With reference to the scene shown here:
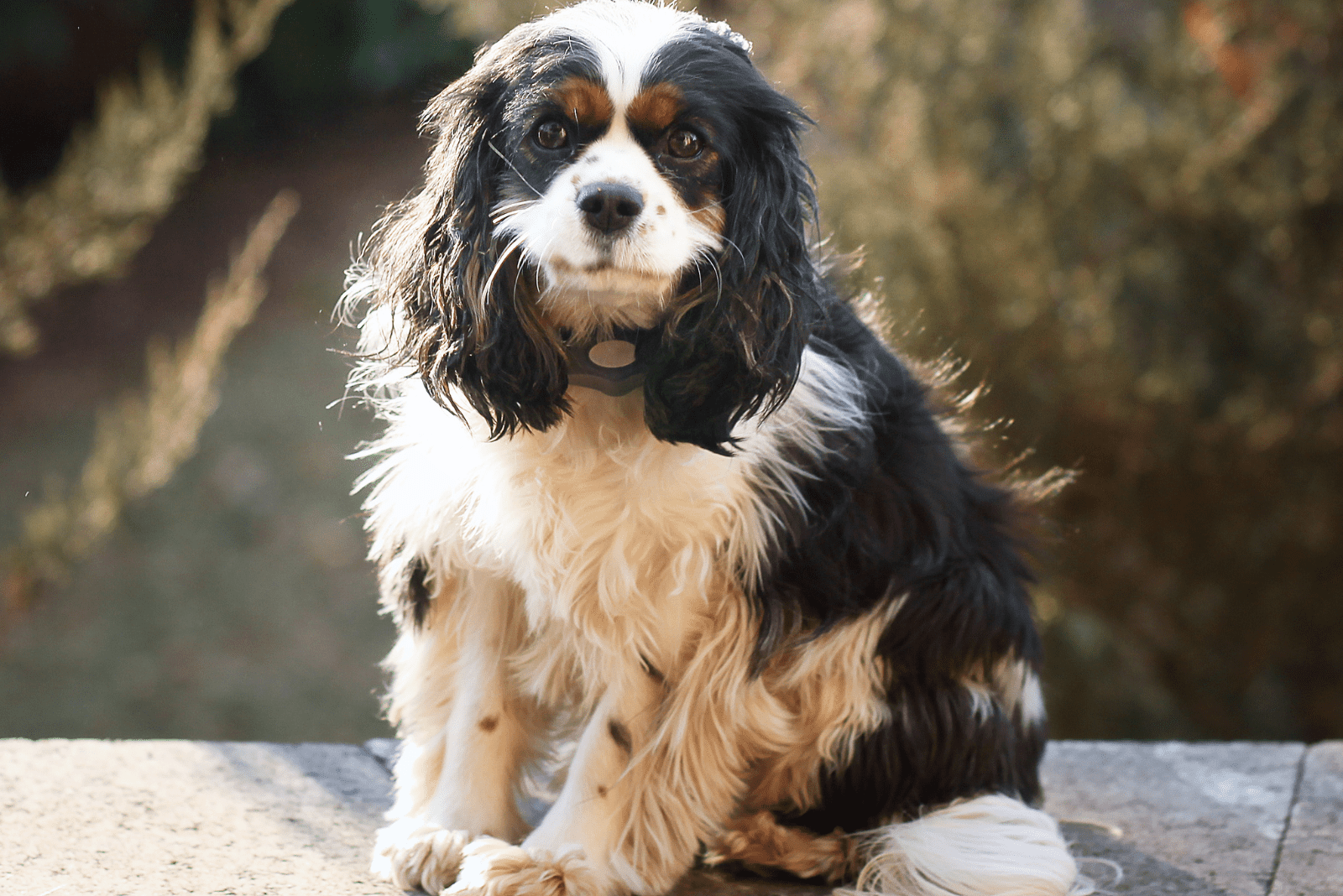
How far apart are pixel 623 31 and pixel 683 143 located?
0.74 ft

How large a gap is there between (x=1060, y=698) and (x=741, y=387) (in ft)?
12.8

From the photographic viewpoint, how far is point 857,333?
2.85 metres

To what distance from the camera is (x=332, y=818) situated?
314cm

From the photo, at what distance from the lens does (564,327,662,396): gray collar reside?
2.46 m

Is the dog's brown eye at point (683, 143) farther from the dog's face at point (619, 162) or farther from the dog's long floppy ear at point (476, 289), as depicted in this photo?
the dog's long floppy ear at point (476, 289)

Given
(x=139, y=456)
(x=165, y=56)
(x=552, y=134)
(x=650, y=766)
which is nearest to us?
(x=552, y=134)

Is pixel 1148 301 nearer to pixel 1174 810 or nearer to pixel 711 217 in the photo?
pixel 1174 810

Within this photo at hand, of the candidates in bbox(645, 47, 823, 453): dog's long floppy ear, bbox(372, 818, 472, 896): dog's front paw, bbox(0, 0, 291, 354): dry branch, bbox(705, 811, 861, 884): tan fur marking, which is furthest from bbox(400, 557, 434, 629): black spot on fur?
bbox(0, 0, 291, 354): dry branch

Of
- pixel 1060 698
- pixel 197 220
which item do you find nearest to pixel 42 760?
pixel 1060 698

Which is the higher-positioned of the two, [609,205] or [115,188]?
[115,188]

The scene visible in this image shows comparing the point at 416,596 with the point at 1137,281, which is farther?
the point at 1137,281

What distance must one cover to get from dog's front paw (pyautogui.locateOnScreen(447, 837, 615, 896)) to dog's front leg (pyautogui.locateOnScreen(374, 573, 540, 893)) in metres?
0.12

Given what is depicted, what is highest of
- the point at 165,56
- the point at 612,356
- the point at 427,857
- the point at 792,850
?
the point at 165,56

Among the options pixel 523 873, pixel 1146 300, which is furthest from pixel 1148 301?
pixel 523 873
